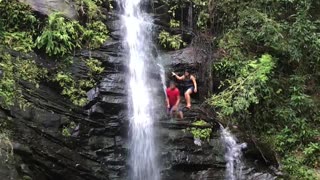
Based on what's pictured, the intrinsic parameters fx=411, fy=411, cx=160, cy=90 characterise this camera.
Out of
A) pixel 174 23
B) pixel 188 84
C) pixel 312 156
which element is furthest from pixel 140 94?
pixel 312 156

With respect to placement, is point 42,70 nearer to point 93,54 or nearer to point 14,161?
point 93,54

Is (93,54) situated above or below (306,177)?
above

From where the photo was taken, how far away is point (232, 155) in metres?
9.71

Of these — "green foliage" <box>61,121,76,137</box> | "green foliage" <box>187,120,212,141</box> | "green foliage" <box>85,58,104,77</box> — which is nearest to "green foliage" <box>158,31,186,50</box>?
"green foliage" <box>85,58,104,77</box>

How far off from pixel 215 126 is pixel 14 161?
16.1 feet

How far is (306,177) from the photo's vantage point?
383 inches

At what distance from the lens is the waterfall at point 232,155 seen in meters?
9.42

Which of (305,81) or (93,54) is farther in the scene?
(305,81)

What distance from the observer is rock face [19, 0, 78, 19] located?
34.1ft

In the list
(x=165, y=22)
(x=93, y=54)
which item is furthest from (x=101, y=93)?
(x=165, y=22)

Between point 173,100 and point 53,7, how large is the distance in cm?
396

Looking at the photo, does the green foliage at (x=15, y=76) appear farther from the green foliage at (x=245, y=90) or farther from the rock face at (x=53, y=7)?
the green foliage at (x=245, y=90)

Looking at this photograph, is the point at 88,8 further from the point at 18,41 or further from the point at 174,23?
the point at 174,23

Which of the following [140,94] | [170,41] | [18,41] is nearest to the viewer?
[18,41]
